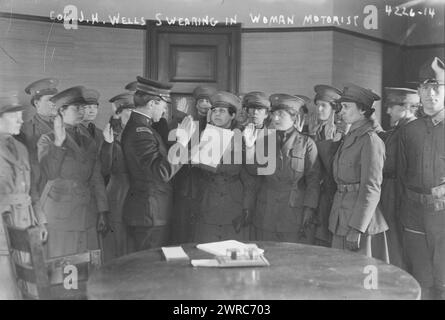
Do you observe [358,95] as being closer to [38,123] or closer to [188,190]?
[188,190]

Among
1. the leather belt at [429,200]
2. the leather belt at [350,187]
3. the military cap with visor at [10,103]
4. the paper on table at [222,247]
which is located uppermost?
the military cap with visor at [10,103]

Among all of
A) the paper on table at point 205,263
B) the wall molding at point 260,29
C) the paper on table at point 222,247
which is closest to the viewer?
the paper on table at point 205,263

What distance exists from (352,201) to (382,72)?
→ 0.60 m

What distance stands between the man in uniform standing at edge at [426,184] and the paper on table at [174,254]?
43.1 inches

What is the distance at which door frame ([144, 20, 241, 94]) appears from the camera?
96.0 inches

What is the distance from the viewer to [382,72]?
2465 millimetres

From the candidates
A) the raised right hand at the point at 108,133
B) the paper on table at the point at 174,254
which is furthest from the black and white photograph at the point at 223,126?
the paper on table at the point at 174,254

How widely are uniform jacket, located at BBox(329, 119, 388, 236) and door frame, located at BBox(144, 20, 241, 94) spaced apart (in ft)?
1.91

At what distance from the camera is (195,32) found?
96.3 inches

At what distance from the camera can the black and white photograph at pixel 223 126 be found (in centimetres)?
244

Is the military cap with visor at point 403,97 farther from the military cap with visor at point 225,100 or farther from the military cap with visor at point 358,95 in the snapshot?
the military cap with visor at point 225,100

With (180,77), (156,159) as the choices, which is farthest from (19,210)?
(180,77)

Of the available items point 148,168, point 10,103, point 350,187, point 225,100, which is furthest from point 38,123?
point 350,187
